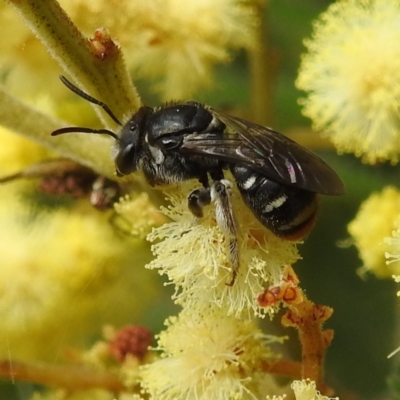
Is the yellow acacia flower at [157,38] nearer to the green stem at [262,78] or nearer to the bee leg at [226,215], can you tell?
the green stem at [262,78]

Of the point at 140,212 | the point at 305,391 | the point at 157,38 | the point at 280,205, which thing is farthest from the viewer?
the point at 157,38

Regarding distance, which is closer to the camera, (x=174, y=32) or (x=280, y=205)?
(x=280, y=205)

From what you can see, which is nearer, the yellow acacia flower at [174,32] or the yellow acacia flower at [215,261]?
the yellow acacia flower at [215,261]

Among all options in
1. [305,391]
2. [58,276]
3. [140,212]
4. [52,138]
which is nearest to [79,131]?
[52,138]

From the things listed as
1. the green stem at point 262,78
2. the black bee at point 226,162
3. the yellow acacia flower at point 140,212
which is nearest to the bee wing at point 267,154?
the black bee at point 226,162

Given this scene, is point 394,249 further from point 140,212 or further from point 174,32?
point 174,32

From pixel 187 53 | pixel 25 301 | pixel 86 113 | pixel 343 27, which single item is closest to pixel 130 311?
pixel 25 301

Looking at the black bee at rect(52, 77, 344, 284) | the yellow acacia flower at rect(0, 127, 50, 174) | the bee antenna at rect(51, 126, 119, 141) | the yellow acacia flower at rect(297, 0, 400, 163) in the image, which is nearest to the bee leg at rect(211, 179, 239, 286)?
the black bee at rect(52, 77, 344, 284)
